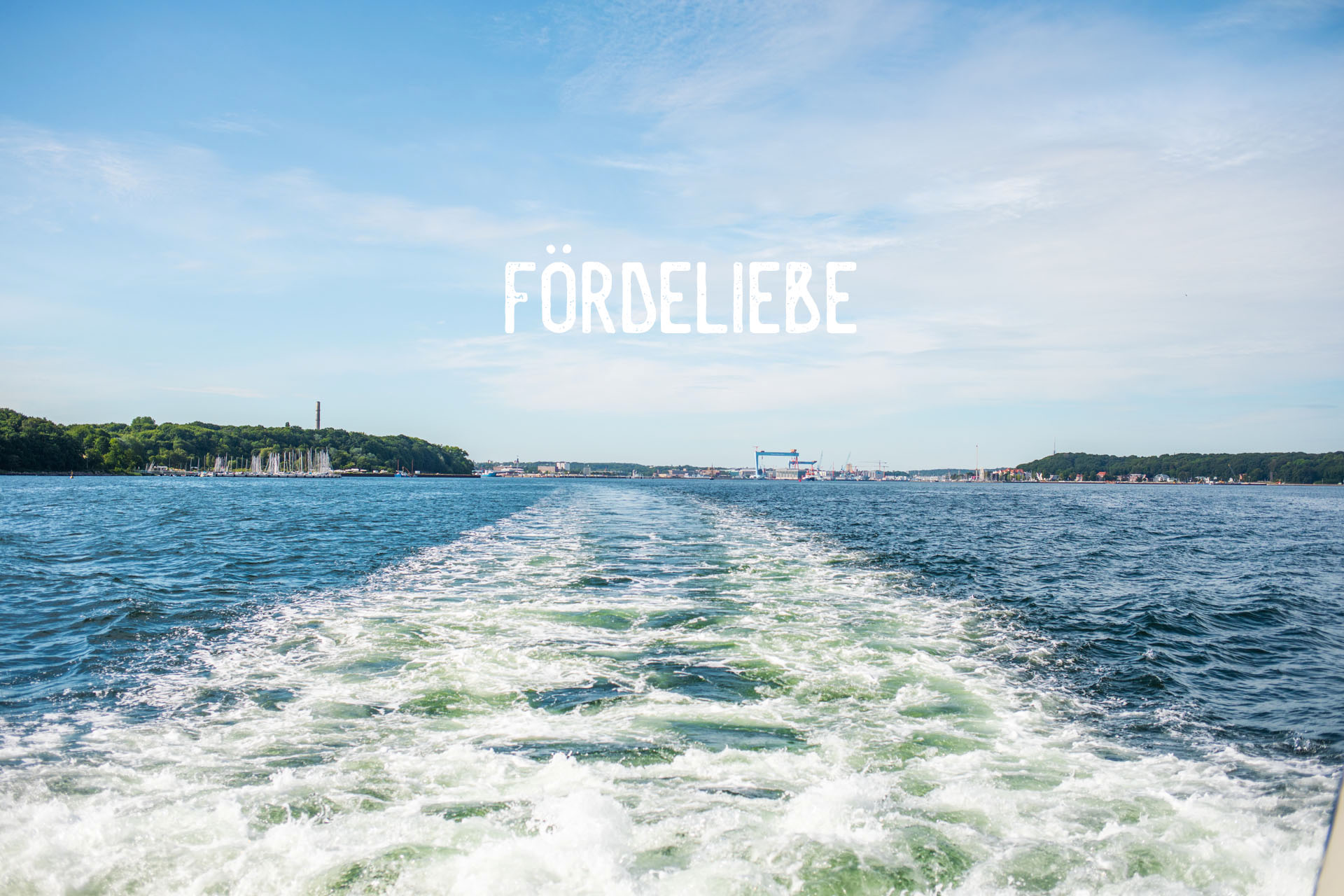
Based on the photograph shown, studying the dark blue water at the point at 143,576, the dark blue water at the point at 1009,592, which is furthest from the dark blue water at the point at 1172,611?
the dark blue water at the point at 143,576

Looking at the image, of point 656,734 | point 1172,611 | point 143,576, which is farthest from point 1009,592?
point 143,576

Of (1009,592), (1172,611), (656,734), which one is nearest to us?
(656,734)

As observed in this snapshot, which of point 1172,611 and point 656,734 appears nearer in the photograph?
point 656,734

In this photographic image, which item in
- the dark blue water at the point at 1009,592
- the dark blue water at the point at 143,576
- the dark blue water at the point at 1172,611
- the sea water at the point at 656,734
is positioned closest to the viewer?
the sea water at the point at 656,734

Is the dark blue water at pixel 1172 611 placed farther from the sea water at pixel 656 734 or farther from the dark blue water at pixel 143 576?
the dark blue water at pixel 143 576

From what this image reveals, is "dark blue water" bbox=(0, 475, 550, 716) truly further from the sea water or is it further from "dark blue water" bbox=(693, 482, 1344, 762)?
"dark blue water" bbox=(693, 482, 1344, 762)

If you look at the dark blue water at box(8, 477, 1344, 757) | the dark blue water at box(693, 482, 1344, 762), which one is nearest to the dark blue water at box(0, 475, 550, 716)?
the dark blue water at box(8, 477, 1344, 757)

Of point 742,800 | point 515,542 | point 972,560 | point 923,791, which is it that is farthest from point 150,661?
point 972,560

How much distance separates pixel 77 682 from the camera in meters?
9.29

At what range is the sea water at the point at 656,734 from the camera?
16.8ft

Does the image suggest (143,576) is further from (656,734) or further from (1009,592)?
(1009,592)

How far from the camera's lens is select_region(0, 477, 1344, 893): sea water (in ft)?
16.8

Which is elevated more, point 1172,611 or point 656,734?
point 656,734

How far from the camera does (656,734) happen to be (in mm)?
7488
